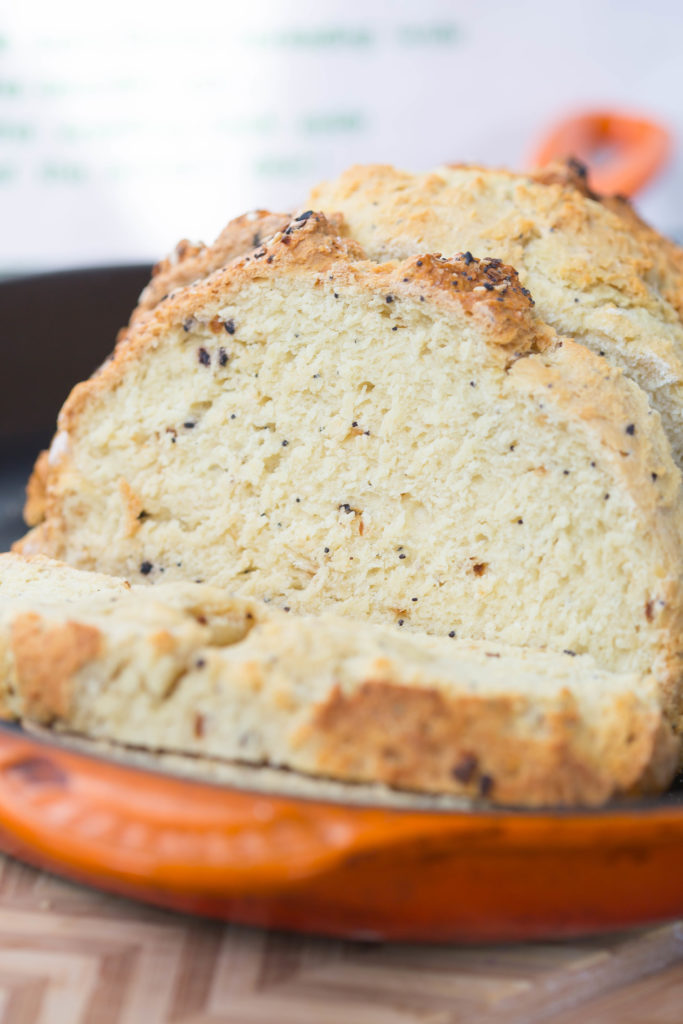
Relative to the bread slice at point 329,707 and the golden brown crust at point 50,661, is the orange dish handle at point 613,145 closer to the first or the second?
the bread slice at point 329,707

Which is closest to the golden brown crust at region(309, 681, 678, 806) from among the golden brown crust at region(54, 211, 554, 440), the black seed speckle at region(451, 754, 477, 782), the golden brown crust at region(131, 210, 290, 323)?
the black seed speckle at region(451, 754, 477, 782)

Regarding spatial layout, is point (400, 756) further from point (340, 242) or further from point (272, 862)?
point (340, 242)

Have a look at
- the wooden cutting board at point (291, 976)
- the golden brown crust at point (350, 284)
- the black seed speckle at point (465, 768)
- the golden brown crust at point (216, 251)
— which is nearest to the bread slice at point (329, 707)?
the black seed speckle at point (465, 768)

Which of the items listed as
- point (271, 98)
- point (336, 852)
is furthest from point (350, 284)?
point (271, 98)

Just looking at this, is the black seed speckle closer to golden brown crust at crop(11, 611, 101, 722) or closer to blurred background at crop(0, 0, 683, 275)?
golden brown crust at crop(11, 611, 101, 722)

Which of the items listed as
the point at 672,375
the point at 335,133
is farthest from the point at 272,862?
the point at 335,133

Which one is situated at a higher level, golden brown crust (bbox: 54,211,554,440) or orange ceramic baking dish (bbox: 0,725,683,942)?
golden brown crust (bbox: 54,211,554,440)

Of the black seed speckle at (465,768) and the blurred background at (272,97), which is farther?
the blurred background at (272,97)
